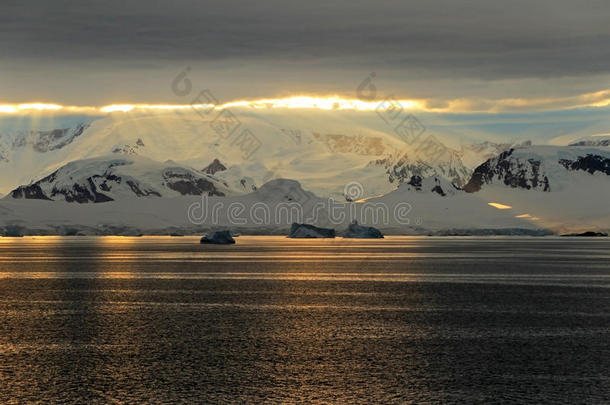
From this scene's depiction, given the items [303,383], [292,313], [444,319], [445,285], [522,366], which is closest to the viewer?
[303,383]

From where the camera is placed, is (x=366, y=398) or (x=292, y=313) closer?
(x=366, y=398)

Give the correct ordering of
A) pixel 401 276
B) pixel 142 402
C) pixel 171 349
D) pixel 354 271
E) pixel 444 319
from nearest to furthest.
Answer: pixel 142 402 < pixel 171 349 < pixel 444 319 < pixel 401 276 < pixel 354 271

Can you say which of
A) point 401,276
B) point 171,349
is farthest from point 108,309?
point 401,276

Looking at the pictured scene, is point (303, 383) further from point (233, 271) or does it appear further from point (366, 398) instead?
point (233, 271)

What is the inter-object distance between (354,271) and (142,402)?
60159 mm

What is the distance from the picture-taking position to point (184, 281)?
64.7 m

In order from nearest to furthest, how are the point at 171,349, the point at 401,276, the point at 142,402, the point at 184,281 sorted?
the point at 142,402 < the point at 171,349 < the point at 184,281 < the point at 401,276

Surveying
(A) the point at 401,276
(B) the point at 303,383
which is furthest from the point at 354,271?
(B) the point at 303,383

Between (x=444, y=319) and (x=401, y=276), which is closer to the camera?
(x=444, y=319)

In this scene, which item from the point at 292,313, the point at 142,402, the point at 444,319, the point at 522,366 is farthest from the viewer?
the point at 292,313

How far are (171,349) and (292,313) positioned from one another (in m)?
12.1

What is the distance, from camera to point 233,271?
8038 cm

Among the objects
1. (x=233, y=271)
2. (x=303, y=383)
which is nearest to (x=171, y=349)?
(x=303, y=383)

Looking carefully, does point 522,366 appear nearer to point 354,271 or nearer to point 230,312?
point 230,312
